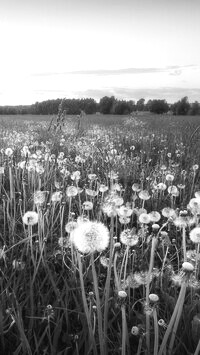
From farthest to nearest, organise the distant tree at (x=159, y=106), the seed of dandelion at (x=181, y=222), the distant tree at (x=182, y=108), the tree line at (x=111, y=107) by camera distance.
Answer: the distant tree at (x=159, y=106) → the distant tree at (x=182, y=108) → the tree line at (x=111, y=107) → the seed of dandelion at (x=181, y=222)

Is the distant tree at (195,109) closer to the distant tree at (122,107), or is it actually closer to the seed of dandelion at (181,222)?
the distant tree at (122,107)

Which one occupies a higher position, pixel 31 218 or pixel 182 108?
pixel 182 108

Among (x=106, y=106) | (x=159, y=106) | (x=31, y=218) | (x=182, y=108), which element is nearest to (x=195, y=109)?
(x=182, y=108)

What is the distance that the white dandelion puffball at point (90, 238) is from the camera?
1.31 meters

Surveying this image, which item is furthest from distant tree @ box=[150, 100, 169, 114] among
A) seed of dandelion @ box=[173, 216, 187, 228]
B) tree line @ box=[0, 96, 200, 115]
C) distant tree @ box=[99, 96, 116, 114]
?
seed of dandelion @ box=[173, 216, 187, 228]

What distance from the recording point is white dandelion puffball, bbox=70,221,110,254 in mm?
1314

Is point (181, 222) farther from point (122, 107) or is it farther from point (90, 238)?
point (122, 107)

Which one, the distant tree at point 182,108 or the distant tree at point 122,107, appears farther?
the distant tree at point 182,108

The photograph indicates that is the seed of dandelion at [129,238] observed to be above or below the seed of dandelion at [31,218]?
below

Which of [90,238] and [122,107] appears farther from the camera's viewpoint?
[122,107]

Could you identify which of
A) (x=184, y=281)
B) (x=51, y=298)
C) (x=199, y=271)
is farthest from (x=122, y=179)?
(x=184, y=281)

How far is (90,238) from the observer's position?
4.37ft

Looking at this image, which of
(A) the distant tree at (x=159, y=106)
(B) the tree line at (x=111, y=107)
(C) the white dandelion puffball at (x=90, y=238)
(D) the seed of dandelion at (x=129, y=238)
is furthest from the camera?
(A) the distant tree at (x=159, y=106)

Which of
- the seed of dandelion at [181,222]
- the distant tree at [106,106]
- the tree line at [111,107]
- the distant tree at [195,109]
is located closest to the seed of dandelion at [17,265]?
the seed of dandelion at [181,222]
